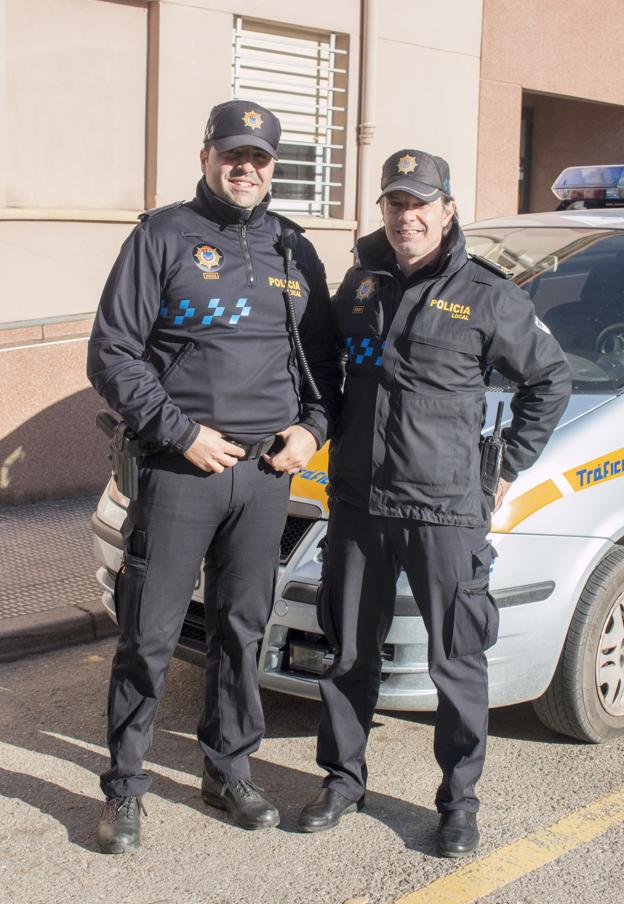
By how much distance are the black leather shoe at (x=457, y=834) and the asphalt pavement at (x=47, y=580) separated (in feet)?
7.72

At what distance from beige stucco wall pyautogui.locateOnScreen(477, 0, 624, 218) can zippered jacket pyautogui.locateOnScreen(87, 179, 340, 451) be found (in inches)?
322

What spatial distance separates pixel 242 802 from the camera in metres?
3.62

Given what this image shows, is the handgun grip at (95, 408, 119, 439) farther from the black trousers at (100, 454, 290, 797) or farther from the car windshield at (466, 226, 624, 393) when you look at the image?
the car windshield at (466, 226, 624, 393)

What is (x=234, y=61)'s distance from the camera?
910cm

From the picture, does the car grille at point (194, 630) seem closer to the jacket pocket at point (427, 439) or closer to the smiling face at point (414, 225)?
the jacket pocket at point (427, 439)

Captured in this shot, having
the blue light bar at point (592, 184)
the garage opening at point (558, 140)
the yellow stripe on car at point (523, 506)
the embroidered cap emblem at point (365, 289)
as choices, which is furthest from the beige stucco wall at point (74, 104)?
the garage opening at point (558, 140)

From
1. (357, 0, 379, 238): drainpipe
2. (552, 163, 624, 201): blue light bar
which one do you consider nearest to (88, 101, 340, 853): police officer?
(552, 163, 624, 201): blue light bar

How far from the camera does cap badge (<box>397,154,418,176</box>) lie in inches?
133

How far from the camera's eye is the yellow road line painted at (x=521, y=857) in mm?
3242

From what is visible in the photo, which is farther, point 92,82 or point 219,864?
point 92,82

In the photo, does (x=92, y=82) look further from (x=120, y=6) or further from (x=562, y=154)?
(x=562, y=154)

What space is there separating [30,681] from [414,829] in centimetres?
195

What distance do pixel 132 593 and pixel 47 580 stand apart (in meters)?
2.62

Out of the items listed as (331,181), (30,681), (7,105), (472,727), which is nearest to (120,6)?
(7,105)
